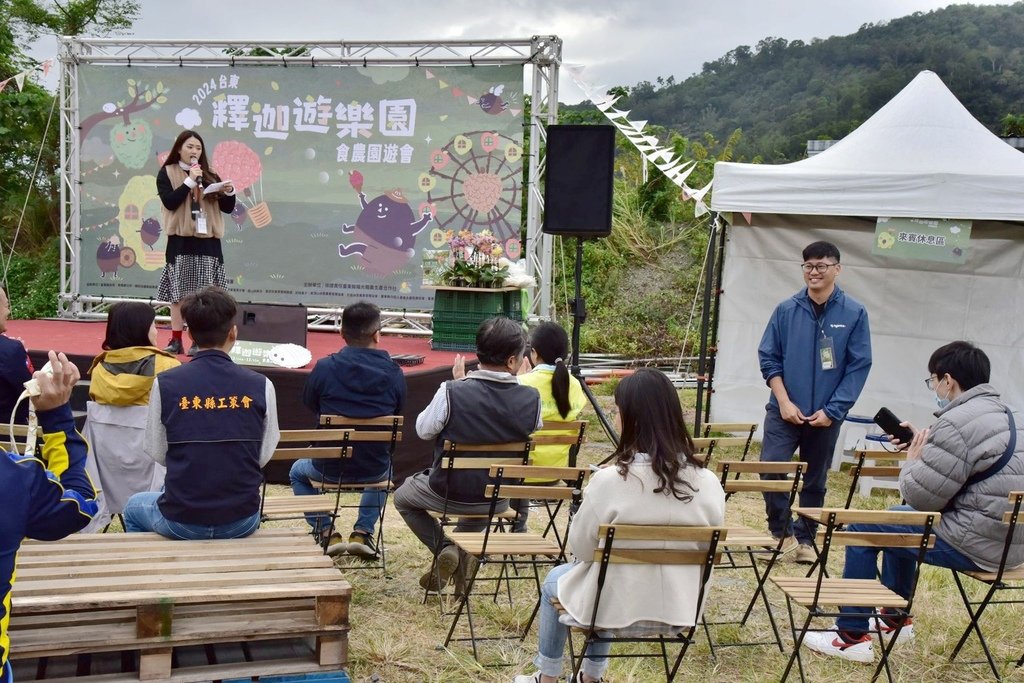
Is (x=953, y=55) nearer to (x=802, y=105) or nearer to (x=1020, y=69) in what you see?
(x=1020, y=69)

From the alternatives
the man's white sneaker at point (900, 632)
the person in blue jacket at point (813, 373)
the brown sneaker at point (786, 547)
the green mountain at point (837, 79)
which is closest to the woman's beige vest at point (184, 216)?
the person in blue jacket at point (813, 373)

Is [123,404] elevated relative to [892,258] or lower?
lower

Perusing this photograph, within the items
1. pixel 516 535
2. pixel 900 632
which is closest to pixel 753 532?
pixel 900 632

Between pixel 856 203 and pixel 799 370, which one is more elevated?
pixel 856 203

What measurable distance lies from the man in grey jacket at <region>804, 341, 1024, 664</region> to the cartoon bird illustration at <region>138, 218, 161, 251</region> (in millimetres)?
7945

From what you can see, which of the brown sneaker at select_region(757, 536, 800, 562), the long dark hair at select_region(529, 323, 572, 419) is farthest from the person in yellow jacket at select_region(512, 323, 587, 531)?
the brown sneaker at select_region(757, 536, 800, 562)

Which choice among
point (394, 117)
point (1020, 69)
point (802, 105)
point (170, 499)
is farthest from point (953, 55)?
point (170, 499)

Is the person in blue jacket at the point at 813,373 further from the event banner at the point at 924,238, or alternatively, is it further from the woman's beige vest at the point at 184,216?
the woman's beige vest at the point at 184,216

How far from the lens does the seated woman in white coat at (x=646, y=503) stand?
2.62 m

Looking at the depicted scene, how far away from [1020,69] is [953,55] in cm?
273

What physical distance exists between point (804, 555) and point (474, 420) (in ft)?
6.82

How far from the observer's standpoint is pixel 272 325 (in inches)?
260

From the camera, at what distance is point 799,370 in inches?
191

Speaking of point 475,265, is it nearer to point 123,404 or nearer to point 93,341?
point 93,341
